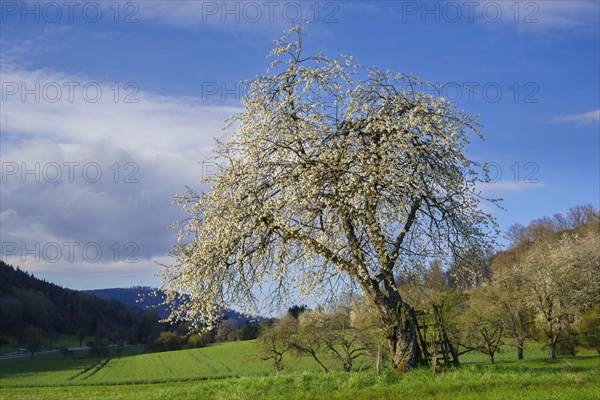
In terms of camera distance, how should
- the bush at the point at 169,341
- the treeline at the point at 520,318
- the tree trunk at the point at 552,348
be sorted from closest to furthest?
the treeline at the point at 520,318
the tree trunk at the point at 552,348
the bush at the point at 169,341

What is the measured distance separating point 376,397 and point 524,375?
538 cm

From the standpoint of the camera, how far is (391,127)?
20.2m

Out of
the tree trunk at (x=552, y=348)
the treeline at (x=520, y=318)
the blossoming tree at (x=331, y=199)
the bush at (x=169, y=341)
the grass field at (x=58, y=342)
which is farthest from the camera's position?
the grass field at (x=58, y=342)

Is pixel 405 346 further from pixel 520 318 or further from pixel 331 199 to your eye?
pixel 520 318

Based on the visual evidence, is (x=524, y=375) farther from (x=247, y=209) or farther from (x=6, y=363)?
(x=6, y=363)

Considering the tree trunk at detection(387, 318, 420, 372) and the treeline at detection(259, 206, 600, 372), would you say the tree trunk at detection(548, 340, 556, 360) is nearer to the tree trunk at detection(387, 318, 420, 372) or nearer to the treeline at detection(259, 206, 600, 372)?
the treeline at detection(259, 206, 600, 372)

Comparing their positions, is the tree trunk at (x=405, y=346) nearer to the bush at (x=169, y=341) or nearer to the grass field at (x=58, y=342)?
the bush at (x=169, y=341)

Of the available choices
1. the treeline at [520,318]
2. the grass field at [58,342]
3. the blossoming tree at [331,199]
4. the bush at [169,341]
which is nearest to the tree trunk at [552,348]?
the treeline at [520,318]

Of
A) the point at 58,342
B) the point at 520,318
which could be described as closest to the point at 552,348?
the point at 520,318

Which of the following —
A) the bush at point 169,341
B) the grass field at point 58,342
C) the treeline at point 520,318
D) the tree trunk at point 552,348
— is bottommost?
the grass field at point 58,342

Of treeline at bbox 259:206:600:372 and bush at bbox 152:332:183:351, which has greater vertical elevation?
treeline at bbox 259:206:600:372

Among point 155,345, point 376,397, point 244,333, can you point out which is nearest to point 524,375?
point 376,397

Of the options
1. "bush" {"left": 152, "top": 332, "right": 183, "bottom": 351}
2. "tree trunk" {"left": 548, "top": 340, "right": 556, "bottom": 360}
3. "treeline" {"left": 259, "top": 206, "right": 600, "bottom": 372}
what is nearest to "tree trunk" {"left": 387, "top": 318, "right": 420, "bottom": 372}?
"treeline" {"left": 259, "top": 206, "right": 600, "bottom": 372}

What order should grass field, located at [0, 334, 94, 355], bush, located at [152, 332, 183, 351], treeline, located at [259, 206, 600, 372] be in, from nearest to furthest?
treeline, located at [259, 206, 600, 372], bush, located at [152, 332, 183, 351], grass field, located at [0, 334, 94, 355]
